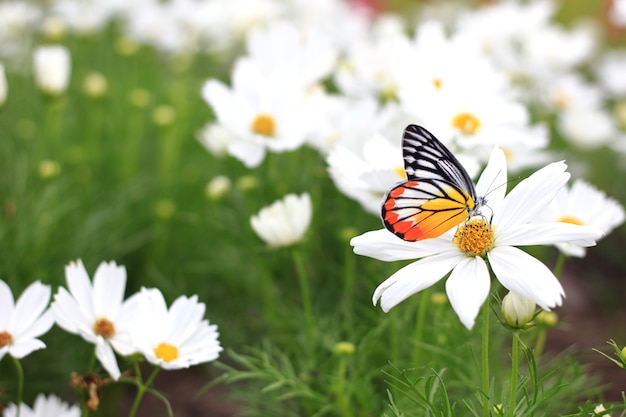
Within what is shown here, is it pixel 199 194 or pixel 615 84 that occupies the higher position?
pixel 615 84

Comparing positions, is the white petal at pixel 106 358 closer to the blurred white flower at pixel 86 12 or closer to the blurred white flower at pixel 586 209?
the blurred white flower at pixel 586 209

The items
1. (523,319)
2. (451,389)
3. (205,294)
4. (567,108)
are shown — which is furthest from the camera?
(567,108)

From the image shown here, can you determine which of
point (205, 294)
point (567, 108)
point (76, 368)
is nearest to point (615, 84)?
point (567, 108)

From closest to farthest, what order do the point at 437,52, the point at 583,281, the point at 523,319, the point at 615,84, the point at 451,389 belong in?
the point at 523,319, the point at 451,389, the point at 437,52, the point at 583,281, the point at 615,84

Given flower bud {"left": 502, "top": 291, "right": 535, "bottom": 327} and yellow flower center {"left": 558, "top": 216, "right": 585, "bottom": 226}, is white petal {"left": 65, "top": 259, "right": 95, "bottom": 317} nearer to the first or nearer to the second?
flower bud {"left": 502, "top": 291, "right": 535, "bottom": 327}

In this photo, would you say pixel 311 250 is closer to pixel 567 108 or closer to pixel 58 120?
pixel 58 120

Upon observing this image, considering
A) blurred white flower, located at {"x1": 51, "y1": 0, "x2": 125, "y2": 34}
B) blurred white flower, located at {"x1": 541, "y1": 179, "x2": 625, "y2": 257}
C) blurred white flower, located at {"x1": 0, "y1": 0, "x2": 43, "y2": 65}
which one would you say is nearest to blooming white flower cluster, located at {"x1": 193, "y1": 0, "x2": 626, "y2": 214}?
blurred white flower, located at {"x1": 541, "y1": 179, "x2": 625, "y2": 257}
